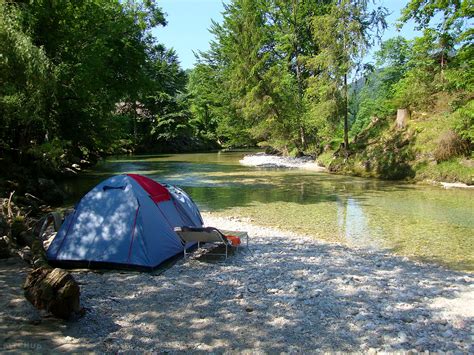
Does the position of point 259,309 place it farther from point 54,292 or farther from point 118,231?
point 118,231

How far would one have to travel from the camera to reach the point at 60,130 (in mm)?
21078

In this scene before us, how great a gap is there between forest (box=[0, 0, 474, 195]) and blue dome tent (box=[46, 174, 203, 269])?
6273mm

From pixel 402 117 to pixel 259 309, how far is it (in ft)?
73.8

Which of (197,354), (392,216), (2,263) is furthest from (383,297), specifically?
(392,216)

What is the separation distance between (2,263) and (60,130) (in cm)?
1583

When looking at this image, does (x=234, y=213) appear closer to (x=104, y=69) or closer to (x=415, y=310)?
(x=415, y=310)

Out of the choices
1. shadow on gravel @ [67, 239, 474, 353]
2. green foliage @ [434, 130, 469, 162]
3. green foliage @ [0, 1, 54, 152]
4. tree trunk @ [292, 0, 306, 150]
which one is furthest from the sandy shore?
tree trunk @ [292, 0, 306, 150]

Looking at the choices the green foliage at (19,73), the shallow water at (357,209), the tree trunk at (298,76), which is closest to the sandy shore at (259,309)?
the shallow water at (357,209)

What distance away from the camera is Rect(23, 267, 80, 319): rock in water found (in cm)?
470

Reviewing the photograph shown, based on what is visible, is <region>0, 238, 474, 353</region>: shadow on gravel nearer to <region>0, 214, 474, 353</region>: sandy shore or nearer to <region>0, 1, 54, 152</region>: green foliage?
<region>0, 214, 474, 353</region>: sandy shore

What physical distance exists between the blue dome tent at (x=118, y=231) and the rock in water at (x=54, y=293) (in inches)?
86.6

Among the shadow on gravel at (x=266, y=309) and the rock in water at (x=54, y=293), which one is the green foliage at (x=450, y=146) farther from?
the rock in water at (x=54, y=293)

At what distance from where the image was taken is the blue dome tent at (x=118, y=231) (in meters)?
7.16

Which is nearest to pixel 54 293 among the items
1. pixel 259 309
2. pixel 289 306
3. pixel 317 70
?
pixel 259 309
